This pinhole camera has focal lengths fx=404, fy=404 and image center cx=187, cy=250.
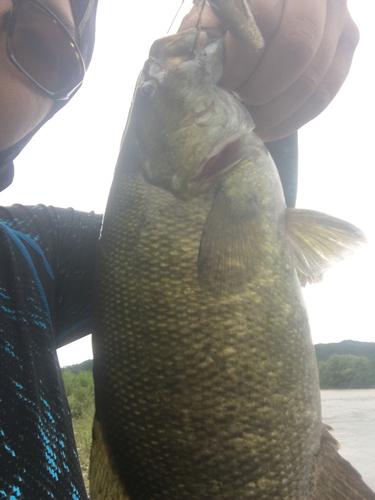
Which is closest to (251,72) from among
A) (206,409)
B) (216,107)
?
(216,107)

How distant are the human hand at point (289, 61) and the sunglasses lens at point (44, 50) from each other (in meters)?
0.52

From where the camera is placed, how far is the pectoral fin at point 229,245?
1.30 m

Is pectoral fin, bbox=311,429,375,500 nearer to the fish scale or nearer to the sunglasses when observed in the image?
the fish scale

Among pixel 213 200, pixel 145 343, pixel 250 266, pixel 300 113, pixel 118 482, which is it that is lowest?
pixel 118 482

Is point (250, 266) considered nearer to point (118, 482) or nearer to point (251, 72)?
point (251, 72)

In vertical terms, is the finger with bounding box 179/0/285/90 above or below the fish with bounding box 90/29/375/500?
above

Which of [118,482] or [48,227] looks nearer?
[118,482]

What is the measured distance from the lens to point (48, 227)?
1.90 metres

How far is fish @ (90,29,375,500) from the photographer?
1.19 m

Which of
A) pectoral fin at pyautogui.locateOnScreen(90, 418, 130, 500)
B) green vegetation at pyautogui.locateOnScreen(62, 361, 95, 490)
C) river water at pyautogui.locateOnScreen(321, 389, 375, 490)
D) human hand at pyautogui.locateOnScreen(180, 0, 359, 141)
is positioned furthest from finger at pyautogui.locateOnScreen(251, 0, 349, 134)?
green vegetation at pyautogui.locateOnScreen(62, 361, 95, 490)

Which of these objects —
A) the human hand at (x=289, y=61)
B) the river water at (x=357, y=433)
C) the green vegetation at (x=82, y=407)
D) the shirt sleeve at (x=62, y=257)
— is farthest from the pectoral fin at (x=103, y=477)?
the green vegetation at (x=82, y=407)

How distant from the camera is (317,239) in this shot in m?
1.50

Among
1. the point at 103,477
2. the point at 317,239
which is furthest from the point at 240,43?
the point at 103,477

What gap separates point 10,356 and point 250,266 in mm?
809
